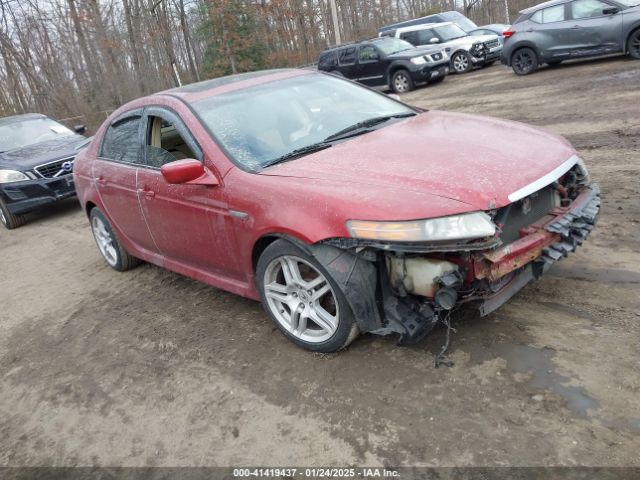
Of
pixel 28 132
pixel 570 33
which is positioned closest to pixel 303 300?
pixel 28 132

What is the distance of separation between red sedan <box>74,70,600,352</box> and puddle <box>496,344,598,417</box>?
0.31 meters

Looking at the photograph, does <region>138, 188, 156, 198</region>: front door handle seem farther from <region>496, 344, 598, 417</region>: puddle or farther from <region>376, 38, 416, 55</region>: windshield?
<region>376, 38, 416, 55</region>: windshield

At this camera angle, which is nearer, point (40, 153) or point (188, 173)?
point (188, 173)

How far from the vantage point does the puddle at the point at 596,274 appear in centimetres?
367

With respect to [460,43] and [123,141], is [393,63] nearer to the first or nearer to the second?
[460,43]

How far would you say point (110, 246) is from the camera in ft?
18.4

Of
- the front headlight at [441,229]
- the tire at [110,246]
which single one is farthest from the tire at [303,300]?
the tire at [110,246]

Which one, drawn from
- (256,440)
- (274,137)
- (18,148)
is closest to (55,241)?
(18,148)

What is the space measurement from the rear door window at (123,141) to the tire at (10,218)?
455cm

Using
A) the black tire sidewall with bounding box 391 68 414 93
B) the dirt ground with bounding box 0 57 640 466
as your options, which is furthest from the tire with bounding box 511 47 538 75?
the dirt ground with bounding box 0 57 640 466

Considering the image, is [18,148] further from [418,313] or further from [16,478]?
[418,313]

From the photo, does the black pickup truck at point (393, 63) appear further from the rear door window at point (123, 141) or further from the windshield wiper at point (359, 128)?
the windshield wiper at point (359, 128)

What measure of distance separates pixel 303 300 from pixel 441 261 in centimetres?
93

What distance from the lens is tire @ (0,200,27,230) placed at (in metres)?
8.65
